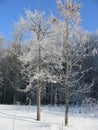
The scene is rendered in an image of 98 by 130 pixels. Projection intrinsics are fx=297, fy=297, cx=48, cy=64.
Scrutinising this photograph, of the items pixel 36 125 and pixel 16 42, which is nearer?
pixel 36 125

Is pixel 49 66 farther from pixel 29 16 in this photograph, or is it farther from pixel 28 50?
pixel 29 16

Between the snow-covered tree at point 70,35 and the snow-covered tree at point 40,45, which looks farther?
the snow-covered tree at point 40,45

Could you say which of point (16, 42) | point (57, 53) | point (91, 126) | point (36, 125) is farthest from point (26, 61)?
point (16, 42)

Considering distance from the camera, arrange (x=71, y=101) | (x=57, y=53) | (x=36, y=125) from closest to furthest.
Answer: (x=36, y=125) < (x=57, y=53) < (x=71, y=101)

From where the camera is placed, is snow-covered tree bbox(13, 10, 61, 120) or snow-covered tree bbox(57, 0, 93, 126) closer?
snow-covered tree bbox(57, 0, 93, 126)

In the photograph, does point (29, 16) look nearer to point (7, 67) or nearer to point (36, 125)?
point (36, 125)

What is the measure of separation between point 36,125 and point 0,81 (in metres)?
32.0

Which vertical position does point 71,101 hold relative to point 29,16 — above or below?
below

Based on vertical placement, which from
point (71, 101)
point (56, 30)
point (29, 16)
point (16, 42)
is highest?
point (16, 42)

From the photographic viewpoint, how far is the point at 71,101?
45969mm

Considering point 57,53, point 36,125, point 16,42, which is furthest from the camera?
point 16,42

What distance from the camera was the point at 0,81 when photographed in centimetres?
4788

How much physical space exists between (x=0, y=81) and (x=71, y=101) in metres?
11.9

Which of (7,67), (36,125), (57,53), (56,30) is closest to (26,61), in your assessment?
(57,53)
